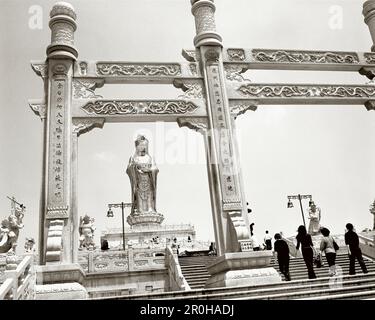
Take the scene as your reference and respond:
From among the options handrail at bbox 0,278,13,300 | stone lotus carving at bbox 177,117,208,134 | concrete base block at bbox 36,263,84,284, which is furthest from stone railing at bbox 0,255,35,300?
stone lotus carving at bbox 177,117,208,134

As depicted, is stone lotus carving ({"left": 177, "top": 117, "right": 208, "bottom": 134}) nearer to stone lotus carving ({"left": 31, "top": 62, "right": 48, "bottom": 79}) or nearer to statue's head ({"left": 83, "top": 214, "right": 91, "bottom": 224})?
stone lotus carving ({"left": 31, "top": 62, "right": 48, "bottom": 79})

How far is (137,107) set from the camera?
8609 mm

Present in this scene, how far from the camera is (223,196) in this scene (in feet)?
26.1

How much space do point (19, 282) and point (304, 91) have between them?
7223 mm

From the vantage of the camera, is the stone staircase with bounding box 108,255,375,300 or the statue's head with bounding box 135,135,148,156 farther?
the statue's head with bounding box 135,135,148,156

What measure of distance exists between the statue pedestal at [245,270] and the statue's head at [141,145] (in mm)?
9835

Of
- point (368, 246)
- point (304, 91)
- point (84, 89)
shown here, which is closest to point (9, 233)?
point (84, 89)

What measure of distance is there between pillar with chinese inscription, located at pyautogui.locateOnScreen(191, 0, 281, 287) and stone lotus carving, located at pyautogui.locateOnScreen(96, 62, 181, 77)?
72 cm

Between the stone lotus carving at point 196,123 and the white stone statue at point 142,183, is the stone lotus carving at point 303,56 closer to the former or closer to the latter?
the stone lotus carving at point 196,123

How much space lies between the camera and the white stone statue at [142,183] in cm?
1582

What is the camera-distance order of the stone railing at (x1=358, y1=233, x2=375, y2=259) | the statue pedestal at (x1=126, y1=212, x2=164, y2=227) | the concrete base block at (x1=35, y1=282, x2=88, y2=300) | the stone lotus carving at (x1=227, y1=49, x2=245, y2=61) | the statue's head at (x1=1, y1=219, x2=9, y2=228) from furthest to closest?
the statue pedestal at (x1=126, y1=212, x2=164, y2=227) → the statue's head at (x1=1, y1=219, x2=9, y2=228) → the stone railing at (x1=358, y1=233, x2=375, y2=259) → the stone lotus carving at (x1=227, y1=49, x2=245, y2=61) → the concrete base block at (x1=35, y1=282, x2=88, y2=300)

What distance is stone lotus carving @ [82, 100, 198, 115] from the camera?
8.44 metres

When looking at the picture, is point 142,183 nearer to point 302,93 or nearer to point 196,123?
point 196,123

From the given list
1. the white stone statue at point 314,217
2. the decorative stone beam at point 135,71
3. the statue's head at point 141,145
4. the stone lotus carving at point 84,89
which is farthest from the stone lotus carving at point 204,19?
the white stone statue at point 314,217
